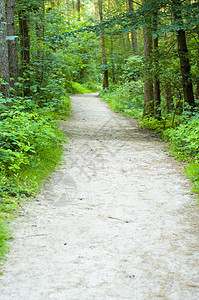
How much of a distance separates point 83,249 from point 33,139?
142 inches

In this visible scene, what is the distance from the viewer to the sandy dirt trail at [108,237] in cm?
276

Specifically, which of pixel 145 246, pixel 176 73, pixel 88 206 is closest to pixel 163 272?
pixel 145 246

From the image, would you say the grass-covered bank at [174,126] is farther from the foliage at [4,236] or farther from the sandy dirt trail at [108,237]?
the foliage at [4,236]

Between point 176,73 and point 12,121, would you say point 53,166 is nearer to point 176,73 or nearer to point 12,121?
point 12,121

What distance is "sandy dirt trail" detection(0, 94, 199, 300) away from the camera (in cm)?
276

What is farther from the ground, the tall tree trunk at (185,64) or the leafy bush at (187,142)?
the tall tree trunk at (185,64)

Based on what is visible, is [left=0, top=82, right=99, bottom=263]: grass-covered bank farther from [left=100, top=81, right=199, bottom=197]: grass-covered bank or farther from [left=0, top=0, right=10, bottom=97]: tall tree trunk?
[left=100, top=81, right=199, bottom=197]: grass-covered bank

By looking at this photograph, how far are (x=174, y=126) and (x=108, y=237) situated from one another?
804 cm

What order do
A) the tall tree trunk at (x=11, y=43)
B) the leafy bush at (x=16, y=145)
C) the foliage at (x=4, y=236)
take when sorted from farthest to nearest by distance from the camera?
the tall tree trunk at (x=11, y=43), the leafy bush at (x=16, y=145), the foliage at (x=4, y=236)

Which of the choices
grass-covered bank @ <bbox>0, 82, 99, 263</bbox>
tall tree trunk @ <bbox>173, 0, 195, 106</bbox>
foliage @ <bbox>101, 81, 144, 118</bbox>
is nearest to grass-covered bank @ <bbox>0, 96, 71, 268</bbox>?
grass-covered bank @ <bbox>0, 82, 99, 263</bbox>

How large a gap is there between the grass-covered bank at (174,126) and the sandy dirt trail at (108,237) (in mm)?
370

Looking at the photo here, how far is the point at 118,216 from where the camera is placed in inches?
178

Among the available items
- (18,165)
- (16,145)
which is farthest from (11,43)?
(18,165)

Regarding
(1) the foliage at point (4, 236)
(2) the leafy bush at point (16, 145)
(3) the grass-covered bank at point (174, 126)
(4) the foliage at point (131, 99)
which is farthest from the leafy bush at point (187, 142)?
(4) the foliage at point (131, 99)
